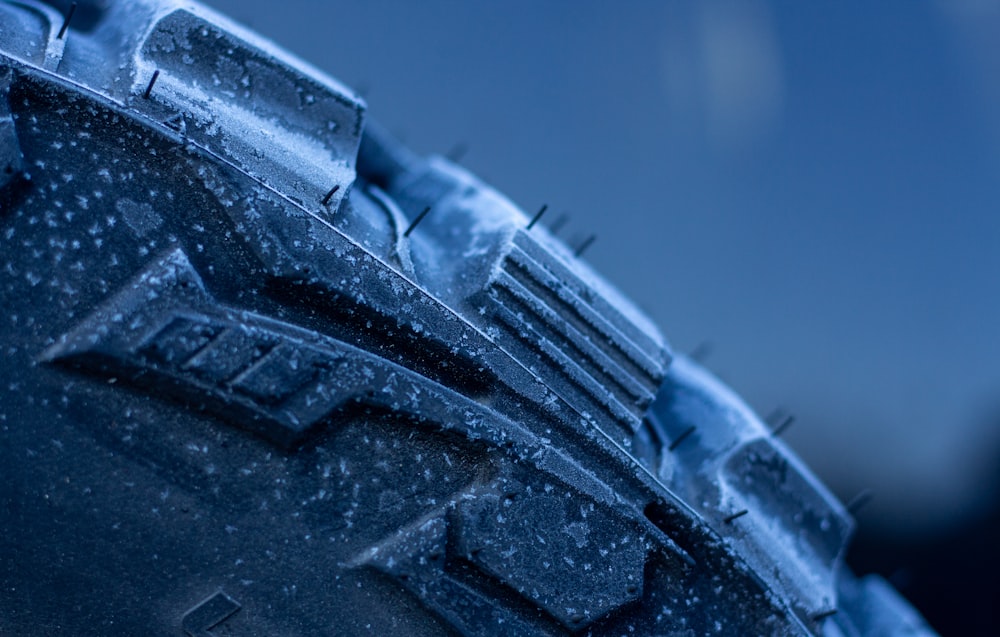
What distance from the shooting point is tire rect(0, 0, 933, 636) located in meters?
0.84

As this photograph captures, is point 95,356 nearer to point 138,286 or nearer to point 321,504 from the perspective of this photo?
point 138,286

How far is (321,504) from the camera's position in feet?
2.92

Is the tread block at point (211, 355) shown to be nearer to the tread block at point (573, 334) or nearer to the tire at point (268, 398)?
the tire at point (268, 398)

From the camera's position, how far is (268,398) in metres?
0.86

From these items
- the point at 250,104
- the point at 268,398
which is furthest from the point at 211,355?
the point at 250,104

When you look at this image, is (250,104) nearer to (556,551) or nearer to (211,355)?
(211,355)

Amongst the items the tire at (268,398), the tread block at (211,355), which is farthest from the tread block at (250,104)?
the tread block at (211,355)

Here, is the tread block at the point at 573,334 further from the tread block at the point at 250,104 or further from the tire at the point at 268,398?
the tread block at the point at 250,104

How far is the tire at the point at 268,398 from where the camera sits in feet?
2.76

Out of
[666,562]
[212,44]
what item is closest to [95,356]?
[212,44]

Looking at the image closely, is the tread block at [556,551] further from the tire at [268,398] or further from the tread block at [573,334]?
the tread block at [573,334]

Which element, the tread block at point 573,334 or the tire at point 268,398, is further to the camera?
the tread block at point 573,334

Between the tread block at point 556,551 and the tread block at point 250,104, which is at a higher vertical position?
the tread block at point 250,104

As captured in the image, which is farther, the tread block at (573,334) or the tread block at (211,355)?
the tread block at (573,334)
